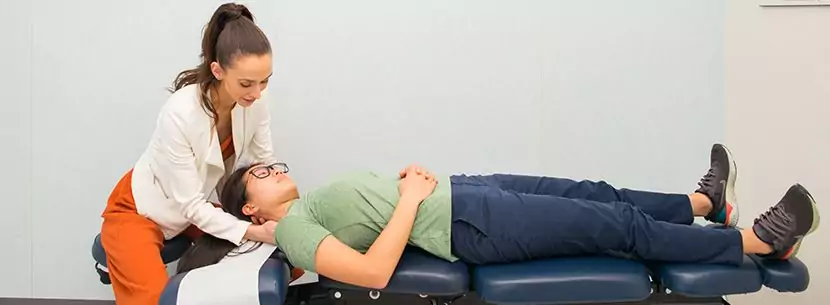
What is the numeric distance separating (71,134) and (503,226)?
5.22 ft

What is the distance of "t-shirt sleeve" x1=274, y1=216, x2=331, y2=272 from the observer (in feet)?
5.78

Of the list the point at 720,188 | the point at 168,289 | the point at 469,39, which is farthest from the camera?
the point at 469,39

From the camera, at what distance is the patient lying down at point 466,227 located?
A: 1783mm

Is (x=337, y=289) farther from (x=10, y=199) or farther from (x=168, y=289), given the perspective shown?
(x=10, y=199)

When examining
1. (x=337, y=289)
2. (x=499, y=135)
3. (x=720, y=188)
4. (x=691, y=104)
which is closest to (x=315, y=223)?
(x=337, y=289)

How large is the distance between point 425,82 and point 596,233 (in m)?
0.90

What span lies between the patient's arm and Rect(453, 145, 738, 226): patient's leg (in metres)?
0.37

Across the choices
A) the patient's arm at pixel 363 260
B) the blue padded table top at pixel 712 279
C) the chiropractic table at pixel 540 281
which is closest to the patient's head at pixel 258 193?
the chiropractic table at pixel 540 281

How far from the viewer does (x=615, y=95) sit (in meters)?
2.53

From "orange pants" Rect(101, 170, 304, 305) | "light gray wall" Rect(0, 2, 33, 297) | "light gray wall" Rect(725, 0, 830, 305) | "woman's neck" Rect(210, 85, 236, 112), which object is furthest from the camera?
"light gray wall" Rect(0, 2, 33, 297)

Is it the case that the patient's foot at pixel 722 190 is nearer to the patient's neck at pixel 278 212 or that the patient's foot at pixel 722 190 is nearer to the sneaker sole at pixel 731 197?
the sneaker sole at pixel 731 197

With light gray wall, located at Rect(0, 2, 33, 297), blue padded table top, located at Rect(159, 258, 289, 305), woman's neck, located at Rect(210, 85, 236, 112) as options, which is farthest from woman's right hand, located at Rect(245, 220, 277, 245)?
Result: light gray wall, located at Rect(0, 2, 33, 297)

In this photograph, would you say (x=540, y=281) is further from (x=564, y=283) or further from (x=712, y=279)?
(x=712, y=279)

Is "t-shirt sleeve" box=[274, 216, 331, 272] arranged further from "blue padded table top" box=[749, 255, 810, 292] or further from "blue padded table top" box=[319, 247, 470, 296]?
"blue padded table top" box=[749, 255, 810, 292]
